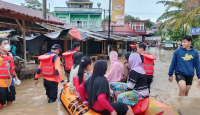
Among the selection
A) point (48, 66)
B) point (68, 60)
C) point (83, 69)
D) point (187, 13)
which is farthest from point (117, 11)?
point (83, 69)

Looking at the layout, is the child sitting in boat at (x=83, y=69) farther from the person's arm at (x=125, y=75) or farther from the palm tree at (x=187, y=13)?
the palm tree at (x=187, y=13)

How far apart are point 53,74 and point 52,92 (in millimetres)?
522

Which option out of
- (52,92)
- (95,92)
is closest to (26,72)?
(52,92)

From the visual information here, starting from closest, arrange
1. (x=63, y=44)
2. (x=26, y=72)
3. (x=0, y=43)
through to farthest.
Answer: (x=0, y=43) → (x=26, y=72) → (x=63, y=44)

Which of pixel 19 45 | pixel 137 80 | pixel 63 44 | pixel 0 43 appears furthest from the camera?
pixel 63 44

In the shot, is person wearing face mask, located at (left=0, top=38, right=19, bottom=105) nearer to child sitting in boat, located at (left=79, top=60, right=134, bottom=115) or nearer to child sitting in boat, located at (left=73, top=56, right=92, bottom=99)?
child sitting in boat, located at (left=73, top=56, right=92, bottom=99)

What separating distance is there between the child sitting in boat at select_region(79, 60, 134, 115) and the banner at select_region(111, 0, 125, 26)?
480 inches

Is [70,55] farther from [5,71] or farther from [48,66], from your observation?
[5,71]

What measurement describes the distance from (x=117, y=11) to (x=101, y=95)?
12.7 m


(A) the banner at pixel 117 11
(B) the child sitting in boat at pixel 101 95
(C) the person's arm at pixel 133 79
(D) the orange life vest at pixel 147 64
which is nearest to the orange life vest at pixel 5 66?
(B) the child sitting in boat at pixel 101 95

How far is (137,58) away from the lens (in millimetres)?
3383

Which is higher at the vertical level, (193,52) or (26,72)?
(193,52)

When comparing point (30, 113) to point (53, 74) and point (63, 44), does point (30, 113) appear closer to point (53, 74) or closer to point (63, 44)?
point (53, 74)

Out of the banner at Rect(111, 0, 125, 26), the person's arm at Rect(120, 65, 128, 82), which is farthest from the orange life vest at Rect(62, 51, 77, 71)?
the banner at Rect(111, 0, 125, 26)
